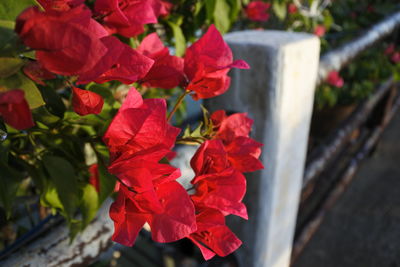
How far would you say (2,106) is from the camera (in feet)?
0.68

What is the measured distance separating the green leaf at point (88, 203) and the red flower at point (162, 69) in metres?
0.16

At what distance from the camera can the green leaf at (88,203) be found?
46 cm

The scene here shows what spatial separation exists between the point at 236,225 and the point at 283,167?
0.17 metres

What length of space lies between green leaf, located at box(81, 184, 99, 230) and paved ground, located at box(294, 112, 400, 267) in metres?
1.47

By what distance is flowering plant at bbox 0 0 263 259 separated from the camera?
0.68 feet

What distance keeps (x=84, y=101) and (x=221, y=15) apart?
15.4 inches

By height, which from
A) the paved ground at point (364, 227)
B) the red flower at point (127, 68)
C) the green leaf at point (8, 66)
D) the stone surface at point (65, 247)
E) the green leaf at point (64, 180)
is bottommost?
the paved ground at point (364, 227)

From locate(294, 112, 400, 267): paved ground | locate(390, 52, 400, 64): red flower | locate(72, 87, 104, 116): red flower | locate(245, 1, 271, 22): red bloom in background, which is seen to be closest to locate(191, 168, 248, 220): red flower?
locate(72, 87, 104, 116): red flower

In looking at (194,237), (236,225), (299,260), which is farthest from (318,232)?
(194,237)

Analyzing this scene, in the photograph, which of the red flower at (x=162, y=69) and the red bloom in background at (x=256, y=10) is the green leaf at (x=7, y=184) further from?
the red bloom in background at (x=256, y=10)

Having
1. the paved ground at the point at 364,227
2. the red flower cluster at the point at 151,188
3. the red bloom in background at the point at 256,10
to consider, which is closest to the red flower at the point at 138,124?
the red flower cluster at the point at 151,188

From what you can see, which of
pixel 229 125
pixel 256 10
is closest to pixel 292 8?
pixel 256 10

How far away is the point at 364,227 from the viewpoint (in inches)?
77.3

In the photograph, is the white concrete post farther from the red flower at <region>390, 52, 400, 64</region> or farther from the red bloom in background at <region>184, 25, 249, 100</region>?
the red flower at <region>390, 52, 400, 64</region>
